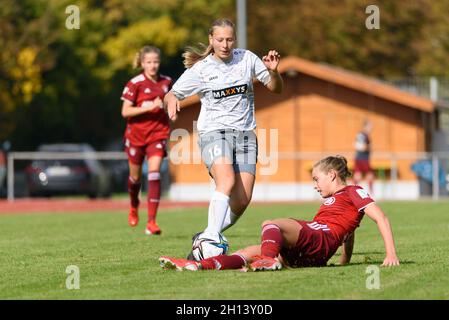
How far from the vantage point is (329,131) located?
3841 centimetres

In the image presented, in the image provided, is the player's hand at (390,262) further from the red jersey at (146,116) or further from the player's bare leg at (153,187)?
the red jersey at (146,116)

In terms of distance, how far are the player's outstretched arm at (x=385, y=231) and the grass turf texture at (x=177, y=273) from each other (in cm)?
11

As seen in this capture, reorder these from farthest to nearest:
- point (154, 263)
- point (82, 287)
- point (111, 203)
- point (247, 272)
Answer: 1. point (111, 203)
2. point (154, 263)
3. point (247, 272)
4. point (82, 287)

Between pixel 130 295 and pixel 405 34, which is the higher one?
pixel 405 34

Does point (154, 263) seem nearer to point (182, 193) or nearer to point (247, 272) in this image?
point (247, 272)

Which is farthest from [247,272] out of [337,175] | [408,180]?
[408,180]

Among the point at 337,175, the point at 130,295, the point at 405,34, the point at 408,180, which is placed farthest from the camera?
the point at 405,34

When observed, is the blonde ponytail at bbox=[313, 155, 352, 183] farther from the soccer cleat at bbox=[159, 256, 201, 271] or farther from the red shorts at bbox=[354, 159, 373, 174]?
the red shorts at bbox=[354, 159, 373, 174]

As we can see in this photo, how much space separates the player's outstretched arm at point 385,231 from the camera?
959 centimetres

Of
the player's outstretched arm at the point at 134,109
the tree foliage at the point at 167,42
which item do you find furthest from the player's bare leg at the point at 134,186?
the tree foliage at the point at 167,42

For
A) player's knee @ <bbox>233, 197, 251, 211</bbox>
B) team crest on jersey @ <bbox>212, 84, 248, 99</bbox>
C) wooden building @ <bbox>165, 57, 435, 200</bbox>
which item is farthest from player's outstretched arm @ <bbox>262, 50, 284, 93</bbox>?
wooden building @ <bbox>165, 57, 435, 200</bbox>

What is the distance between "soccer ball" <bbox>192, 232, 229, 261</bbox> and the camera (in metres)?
10.3

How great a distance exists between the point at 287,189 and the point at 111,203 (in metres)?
7.16

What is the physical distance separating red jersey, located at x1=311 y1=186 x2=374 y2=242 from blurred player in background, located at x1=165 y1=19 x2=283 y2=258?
3.72 feet
